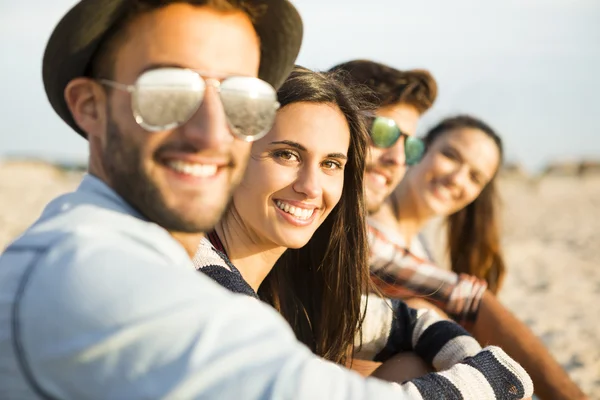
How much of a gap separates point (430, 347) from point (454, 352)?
0.48 feet

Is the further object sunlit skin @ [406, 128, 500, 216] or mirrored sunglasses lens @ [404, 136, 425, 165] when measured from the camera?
sunlit skin @ [406, 128, 500, 216]

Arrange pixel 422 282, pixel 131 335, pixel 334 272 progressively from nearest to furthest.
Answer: pixel 131 335, pixel 334 272, pixel 422 282

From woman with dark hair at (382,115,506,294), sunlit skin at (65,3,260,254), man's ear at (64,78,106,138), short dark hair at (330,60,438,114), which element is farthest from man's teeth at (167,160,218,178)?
woman with dark hair at (382,115,506,294)

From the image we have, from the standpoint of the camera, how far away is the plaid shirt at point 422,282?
4004 millimetres

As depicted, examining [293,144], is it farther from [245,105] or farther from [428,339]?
[245,105]

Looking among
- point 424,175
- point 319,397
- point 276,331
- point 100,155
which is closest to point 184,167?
point 100,155

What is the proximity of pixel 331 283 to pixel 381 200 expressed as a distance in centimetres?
169

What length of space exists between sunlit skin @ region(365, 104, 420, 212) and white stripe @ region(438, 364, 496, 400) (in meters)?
2.19

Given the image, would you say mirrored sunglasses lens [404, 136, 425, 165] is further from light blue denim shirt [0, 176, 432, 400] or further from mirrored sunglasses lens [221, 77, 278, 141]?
light blue denim shirt [0, 176, 432, 400]

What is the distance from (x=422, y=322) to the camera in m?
3.18

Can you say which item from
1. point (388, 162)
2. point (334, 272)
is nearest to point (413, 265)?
point (388, 162)

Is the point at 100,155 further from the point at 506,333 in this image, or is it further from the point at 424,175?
the point at 424,175

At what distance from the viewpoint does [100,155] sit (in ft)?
5.40

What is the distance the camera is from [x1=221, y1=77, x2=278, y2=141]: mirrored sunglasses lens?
159 centimetres
